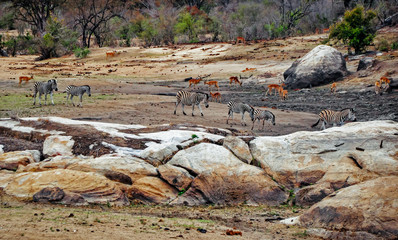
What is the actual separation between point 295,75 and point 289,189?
2138 cm

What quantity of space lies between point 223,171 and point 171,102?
44.9 ft

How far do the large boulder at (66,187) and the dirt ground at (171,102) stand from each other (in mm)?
368

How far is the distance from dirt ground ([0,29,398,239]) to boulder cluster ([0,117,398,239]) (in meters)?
0.50

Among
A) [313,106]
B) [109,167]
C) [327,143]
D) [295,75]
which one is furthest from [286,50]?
[109,167]

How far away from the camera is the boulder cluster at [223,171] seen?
8664 mm

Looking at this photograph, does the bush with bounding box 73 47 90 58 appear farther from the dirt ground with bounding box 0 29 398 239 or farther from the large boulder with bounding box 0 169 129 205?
the large boulder with bounding box 0 169 129 205

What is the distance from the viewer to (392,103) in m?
23.5

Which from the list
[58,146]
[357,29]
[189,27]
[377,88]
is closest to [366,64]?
[357,29]

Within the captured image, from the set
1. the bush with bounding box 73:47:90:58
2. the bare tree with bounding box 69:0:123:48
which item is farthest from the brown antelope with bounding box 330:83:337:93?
the bare tree with bounding box 69:0:123:48

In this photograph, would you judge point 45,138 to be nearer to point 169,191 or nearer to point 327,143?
point 169,191

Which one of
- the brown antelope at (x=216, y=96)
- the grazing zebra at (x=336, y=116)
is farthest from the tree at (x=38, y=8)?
the grazing zebra at (x=336, y=116)

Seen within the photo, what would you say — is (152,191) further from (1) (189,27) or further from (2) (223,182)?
(1) (189,27)

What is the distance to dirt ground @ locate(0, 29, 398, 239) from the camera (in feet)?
26.0

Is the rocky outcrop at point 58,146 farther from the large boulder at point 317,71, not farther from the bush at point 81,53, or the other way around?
the bush at point 81,53
